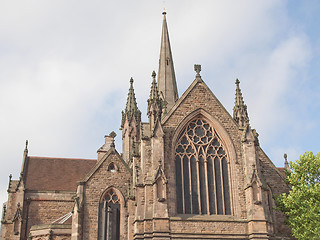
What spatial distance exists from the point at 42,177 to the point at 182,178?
623 inches

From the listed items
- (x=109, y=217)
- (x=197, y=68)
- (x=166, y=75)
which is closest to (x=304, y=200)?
(x=197, y=68)

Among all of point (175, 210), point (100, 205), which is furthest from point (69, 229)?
point (175, 210)

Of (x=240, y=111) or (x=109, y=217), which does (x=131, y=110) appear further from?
(x=240, y=111)

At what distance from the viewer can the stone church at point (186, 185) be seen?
23812mm

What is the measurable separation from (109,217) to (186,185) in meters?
6.40

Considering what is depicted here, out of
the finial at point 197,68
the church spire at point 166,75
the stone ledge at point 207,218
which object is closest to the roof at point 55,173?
the church spire at point 166,75

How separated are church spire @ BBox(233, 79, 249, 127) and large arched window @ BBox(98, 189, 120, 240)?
9.86 m

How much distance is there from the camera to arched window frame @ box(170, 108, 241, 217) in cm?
2505

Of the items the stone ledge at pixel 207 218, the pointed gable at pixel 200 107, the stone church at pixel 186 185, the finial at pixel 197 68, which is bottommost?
the stone ledge at pixel 207 218

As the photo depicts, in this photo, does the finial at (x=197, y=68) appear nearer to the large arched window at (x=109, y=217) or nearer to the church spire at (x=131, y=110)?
the large arched window at (x=109, y=217)

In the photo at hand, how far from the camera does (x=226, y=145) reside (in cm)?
2636

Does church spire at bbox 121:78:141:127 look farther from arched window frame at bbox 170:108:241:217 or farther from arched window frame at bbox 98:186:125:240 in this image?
arched window frame at bbox 170:108:241:217

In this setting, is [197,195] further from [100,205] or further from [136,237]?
[100,205]

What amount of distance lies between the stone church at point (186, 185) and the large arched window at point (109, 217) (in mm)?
64
